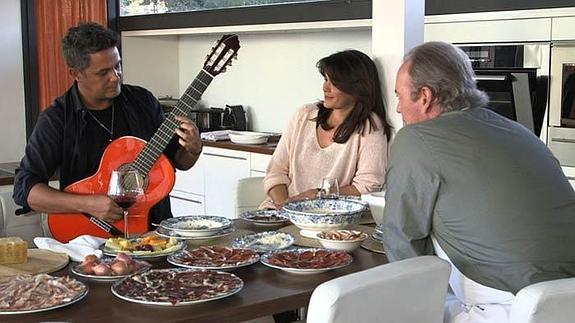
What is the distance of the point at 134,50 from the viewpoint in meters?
6.25

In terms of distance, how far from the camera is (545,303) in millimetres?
1684

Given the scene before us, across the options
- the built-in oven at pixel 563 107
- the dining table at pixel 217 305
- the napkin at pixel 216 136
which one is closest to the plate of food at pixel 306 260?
the dining table at pixel 217 305

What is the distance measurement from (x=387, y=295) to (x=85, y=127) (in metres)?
1.64

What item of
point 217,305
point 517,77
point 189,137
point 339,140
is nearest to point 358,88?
point 339,140

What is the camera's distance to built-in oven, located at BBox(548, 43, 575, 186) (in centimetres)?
359

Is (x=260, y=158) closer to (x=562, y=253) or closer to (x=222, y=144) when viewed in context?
(x=222, y=144)

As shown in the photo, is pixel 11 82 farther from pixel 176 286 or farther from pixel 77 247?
pixel 176 286

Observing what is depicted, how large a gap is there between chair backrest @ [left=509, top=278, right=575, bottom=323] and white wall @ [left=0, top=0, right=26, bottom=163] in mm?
4852

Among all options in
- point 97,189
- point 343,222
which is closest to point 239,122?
point 97,189

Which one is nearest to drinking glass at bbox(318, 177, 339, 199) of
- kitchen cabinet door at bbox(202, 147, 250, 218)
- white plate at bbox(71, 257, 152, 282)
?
white plate at bbox(71, 257, 152, 282)

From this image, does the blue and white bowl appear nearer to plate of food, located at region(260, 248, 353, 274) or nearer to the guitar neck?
plate of food, located at region(260, 248, 353, 274)

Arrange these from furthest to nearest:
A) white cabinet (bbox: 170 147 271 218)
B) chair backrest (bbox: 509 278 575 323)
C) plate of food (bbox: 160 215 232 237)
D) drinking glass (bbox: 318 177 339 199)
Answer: white cabinet (bbox: 170 147 271 218), drinking glass (bbox: 318 177 339 199), plate of food (bbox: 160 215 232 237), chair backrest (bbox: 509 278 575 323)

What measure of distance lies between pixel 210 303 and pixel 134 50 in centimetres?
481

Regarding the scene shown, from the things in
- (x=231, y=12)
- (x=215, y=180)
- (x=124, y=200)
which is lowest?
(x=215, y=180)
